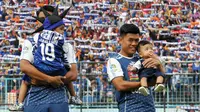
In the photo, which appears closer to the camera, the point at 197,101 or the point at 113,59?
the point at 113,59

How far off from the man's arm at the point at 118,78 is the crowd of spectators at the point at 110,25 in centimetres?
1384

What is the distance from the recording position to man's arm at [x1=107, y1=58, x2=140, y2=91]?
6.12 meters

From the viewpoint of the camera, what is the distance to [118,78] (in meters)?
6.23

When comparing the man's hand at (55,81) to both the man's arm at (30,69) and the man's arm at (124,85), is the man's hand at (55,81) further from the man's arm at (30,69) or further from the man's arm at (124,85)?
the man's arm at (124,85)

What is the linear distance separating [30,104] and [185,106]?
6.35m

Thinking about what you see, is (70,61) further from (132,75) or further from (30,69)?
(132,75)

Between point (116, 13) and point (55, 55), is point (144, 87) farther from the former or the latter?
point (116, 13)

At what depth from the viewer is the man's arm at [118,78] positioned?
241 inches

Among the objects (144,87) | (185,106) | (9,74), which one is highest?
(144,87)

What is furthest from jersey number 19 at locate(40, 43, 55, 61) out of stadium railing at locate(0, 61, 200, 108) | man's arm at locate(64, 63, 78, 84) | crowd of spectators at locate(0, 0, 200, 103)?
crowd of spectators at locate(0, 0, 200, 103)

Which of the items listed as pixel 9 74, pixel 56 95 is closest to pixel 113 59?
pixel 56 95

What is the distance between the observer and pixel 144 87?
5941 mm

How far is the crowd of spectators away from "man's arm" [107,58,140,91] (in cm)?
1384

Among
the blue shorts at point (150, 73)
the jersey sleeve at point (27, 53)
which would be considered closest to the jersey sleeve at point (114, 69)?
the blue shorts at point (150, 73)
